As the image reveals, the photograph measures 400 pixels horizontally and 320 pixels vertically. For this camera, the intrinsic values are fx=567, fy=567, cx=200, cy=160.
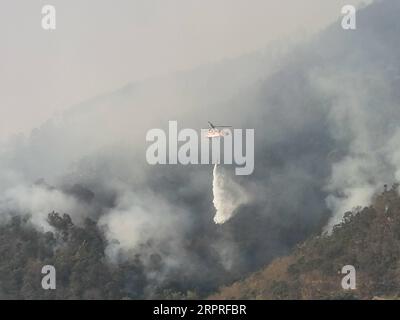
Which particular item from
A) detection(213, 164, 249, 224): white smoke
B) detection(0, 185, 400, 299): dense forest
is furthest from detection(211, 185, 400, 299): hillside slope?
detection(213, 164, 249, 224): white smoke

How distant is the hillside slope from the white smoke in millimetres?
13923

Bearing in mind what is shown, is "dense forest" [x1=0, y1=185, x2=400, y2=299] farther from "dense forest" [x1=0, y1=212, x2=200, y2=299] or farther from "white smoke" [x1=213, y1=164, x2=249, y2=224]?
"white smoke" [x1=213, y1=164, x2=249, y2=224]

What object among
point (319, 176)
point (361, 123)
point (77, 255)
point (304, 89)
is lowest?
point (77, 255)

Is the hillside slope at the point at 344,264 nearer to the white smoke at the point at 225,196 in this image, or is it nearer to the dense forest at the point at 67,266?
the dense forest at the point at 67,266

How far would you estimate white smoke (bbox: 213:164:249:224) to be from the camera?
344 ft

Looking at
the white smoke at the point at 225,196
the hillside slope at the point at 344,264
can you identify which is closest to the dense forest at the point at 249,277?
the hillside slope at the point at 344,264

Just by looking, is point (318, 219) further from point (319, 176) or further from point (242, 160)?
point (242, 160)

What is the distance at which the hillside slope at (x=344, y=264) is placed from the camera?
273 feet

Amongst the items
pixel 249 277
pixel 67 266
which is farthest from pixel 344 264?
pixel 67 266

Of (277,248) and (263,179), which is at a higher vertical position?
(263,179)

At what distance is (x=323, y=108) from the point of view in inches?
4712
